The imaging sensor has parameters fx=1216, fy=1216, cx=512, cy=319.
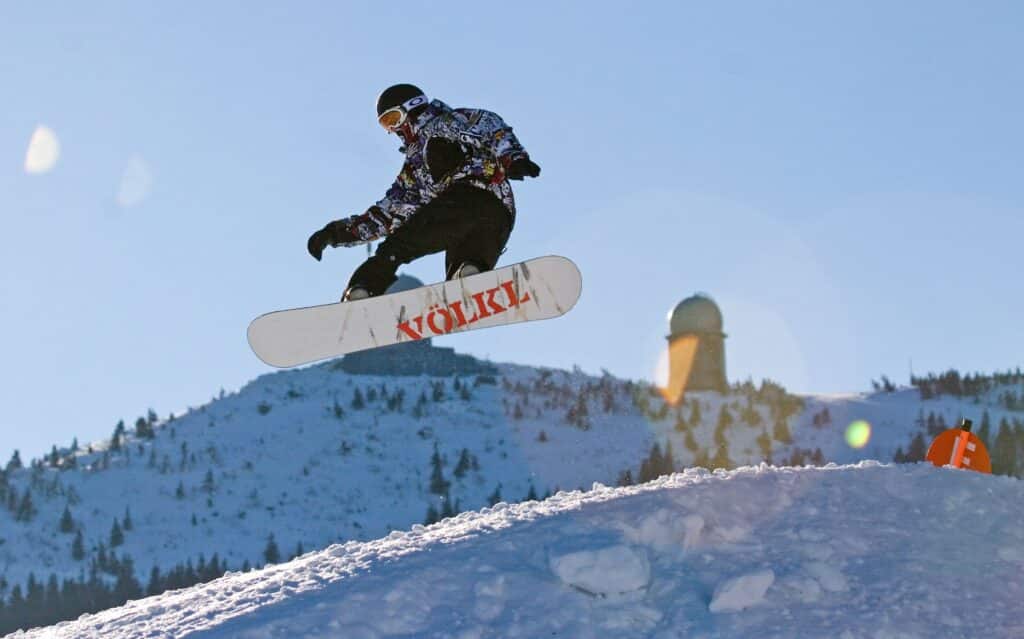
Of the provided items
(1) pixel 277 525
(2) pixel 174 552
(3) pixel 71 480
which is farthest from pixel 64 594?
(3) pixel 71 480

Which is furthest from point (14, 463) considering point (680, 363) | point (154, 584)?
point (680, 363)

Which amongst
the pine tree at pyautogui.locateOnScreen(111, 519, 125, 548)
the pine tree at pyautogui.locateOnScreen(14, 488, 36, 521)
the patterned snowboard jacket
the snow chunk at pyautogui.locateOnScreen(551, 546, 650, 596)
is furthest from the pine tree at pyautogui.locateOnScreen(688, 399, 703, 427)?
the snow chunk at pyautogui.locateOnScreen(551, 546, 650, 596)

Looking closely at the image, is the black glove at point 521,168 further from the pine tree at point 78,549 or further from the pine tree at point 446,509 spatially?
the pine tree at point 78,549

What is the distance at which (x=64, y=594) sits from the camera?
28.0 meters

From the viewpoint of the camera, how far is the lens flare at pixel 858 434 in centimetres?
3388

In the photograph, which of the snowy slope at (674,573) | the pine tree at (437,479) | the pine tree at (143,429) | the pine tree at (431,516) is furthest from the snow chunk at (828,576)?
the pine tree at (143,429)

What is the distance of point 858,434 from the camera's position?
3466 centimetres

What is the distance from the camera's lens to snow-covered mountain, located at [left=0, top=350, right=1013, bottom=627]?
31.0 m

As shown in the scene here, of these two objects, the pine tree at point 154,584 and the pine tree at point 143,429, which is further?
the pine tree at point 143,429

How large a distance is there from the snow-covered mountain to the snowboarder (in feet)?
66.7

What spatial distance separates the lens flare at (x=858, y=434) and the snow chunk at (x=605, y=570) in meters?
28.4

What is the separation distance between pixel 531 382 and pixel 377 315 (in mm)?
33879

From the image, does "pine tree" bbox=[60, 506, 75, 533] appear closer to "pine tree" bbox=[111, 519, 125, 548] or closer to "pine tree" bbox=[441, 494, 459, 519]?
"pine tree" bbox=[111, 519, 125, 548]

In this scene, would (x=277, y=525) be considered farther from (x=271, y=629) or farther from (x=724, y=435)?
(x=271, y=629)
